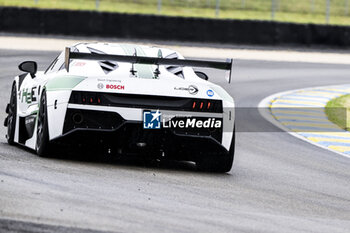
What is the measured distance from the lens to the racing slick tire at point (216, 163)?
8859mm

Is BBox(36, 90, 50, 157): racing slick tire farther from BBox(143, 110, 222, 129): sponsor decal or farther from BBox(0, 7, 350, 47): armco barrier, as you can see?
BBox(0, 7, 350, 47): armco barrier

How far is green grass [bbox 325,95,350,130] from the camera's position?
1607 cm

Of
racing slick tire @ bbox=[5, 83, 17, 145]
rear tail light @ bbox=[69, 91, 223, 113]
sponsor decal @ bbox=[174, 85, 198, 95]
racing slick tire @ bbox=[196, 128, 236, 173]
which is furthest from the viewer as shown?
racing slick tire @ bbox=[5, 83, 17, 145]

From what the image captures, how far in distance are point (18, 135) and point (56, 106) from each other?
1500 millimetres

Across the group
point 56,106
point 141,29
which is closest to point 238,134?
point 56,106

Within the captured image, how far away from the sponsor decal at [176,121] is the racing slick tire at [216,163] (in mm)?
468

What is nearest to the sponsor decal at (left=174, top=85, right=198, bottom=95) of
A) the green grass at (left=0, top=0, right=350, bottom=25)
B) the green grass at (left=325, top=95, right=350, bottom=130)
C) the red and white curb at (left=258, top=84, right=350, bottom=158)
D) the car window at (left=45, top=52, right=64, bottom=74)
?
the car window at (left=45, top=52, right=64, bottom=74)

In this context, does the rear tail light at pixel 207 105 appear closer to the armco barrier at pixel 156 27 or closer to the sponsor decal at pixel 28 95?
the sponsor decal at pixel 28 95

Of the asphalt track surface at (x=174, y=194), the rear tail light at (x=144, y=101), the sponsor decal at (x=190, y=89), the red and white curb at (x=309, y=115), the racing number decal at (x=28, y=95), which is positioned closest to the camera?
the asphalt track surface at (x=174, y=194)

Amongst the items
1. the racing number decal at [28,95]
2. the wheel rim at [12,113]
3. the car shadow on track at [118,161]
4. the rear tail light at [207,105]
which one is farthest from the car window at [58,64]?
the rear tail light at [207,105]

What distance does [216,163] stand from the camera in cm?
902

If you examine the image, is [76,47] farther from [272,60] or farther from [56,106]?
[272,60]

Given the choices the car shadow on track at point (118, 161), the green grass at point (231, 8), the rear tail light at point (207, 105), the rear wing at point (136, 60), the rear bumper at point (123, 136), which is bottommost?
the green grass at point (231, 8)

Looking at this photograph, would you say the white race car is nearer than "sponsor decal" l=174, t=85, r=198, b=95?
Yes
